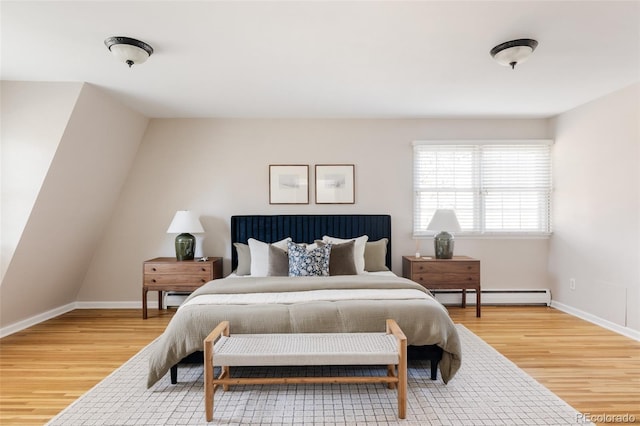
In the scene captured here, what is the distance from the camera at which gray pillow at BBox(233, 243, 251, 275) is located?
4.30 metres

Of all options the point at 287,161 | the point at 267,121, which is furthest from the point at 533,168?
the point at 267,121

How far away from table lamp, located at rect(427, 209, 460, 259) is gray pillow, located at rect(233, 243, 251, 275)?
214cm

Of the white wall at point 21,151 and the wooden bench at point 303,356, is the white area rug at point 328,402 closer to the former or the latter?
the wooden bench at point 303,356

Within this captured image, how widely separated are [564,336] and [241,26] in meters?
3.93

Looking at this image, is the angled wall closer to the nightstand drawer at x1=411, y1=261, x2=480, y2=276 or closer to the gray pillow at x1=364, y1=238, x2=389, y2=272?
the gray pillow at x1=364, y1=238, x2=389, y2=272

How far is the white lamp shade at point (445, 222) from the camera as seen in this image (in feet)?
14.8

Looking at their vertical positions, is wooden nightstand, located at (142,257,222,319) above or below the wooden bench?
above

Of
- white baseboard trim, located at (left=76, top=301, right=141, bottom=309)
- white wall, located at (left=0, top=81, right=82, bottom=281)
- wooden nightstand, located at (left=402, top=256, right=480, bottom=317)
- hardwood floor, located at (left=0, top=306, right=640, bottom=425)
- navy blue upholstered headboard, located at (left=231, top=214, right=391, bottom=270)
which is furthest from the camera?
white baseboard trim, located at (left=76, top=301, right=141, bottom=309)

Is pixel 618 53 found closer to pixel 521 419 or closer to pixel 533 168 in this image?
pixel 533 168

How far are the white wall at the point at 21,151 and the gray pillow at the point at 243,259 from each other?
198 cm

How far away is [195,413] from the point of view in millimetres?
2297

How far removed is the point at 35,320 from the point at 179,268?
1624 millimetres

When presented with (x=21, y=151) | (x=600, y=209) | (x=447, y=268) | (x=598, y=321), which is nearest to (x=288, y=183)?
(x=447, y=268)

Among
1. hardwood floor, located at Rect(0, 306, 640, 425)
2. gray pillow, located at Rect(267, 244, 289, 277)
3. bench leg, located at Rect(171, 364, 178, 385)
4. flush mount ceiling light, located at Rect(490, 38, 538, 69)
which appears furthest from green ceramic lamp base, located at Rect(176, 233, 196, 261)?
flush mount ceiling light, located at Rect(490, 38, 538, 69)
